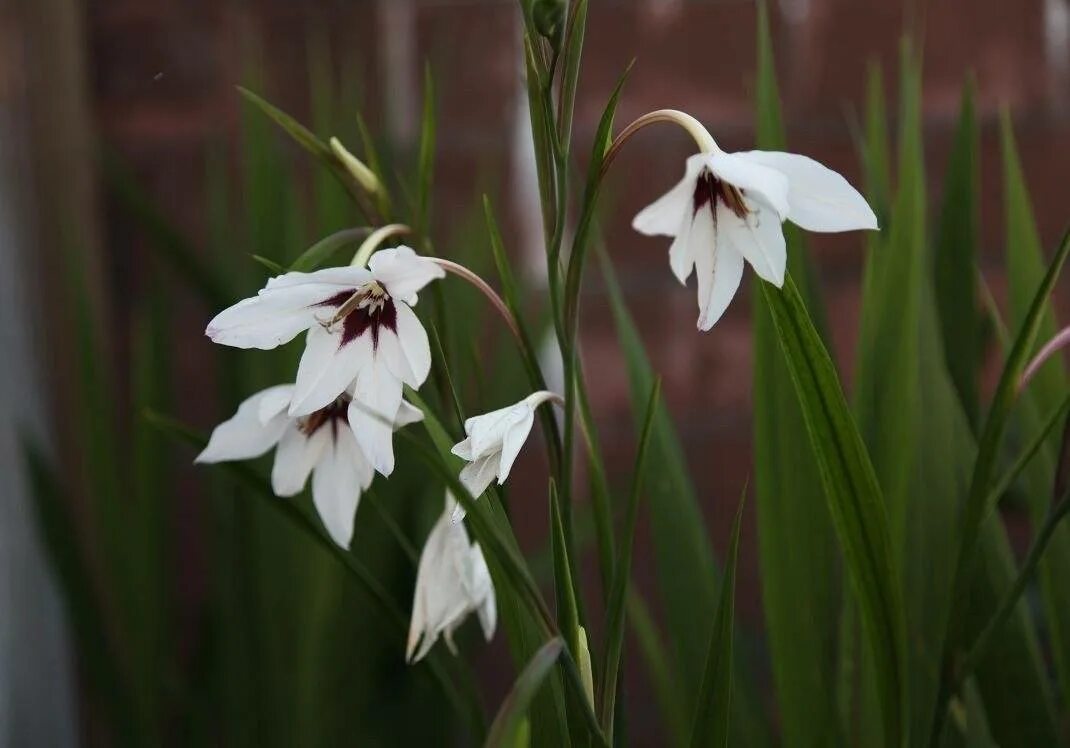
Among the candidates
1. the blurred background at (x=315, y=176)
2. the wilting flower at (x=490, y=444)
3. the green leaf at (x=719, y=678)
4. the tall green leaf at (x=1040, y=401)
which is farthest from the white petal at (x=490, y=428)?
the blurred background at (x=315, y=176)

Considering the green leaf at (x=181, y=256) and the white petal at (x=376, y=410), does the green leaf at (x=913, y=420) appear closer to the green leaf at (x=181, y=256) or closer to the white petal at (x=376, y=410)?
the white petal at (x=376, y=410)

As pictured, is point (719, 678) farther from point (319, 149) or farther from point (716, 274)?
point (319, 149)

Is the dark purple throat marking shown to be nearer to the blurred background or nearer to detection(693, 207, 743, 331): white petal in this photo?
detection(693, 207, 743, 331): white petal

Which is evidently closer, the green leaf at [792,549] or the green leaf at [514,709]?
the green leaf at [514,709]

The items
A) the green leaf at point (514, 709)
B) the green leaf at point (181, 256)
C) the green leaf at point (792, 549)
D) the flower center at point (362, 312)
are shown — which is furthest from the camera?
the green leaf at point (181, 256)

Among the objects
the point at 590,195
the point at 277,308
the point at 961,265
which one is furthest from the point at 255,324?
the point at 961,265

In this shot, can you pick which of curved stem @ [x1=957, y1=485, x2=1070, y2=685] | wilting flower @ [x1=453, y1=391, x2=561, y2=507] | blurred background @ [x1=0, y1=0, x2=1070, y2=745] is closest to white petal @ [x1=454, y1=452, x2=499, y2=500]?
wilting flower @ [x1=453, y1=391, x2=561, y2=507]

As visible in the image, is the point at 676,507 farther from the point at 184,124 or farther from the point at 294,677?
the point at 184,124
